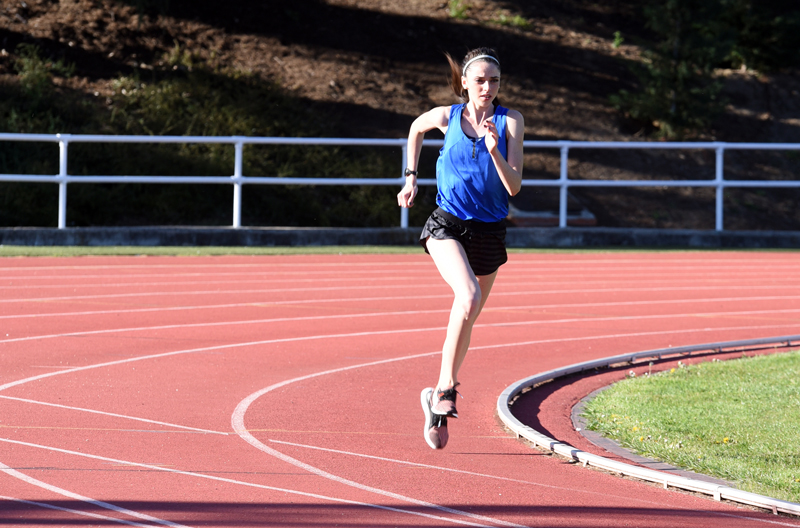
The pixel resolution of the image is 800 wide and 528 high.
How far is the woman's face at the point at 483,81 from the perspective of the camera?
5.12 m

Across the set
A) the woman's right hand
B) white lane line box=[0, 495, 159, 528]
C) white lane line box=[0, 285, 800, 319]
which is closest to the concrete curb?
white lane line box=[0, 285, 800, 319]

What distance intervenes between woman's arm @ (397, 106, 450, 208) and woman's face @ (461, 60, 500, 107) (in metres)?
0.18

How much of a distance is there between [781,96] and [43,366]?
2666 centimetres

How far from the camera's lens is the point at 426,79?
88.1ft

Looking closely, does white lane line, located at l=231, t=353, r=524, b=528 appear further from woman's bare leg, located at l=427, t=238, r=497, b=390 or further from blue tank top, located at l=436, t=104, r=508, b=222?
blue tank top, located at l=436, t=104, r=508, b=222

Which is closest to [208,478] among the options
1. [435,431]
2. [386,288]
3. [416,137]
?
[435,431]

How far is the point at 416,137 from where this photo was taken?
18.0 feet

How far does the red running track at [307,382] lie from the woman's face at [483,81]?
173 cm

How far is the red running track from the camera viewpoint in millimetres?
4141

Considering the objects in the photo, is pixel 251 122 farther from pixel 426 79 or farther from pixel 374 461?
pixel 374 461

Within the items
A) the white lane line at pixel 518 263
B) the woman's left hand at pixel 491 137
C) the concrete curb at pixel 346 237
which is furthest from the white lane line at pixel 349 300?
the woman's left hand at pixel 491 137

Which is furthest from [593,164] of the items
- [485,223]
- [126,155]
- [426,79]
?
[485,223]

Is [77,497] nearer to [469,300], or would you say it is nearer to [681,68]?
[469,300]

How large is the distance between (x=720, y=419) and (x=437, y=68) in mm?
22933
